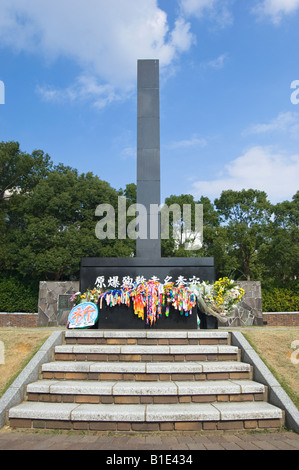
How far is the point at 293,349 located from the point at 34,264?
13.2 metres

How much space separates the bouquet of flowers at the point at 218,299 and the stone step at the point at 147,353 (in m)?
1.62

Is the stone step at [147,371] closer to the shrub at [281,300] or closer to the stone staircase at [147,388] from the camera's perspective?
the stone staircase at [147,388]

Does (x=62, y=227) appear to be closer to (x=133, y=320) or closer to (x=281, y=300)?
(x=281, y=300)

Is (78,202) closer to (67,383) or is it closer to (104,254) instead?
(104,254)

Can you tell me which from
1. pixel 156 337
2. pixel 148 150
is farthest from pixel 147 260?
pixel 148 150

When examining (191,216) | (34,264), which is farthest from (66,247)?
(191,216)

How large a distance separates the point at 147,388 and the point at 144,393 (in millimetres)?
69

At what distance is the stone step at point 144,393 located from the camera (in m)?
4.11

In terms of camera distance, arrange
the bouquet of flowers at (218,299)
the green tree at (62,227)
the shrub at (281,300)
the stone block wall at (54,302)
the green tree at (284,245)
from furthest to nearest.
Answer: the green tree at (284,245) → the green tree at (62,227) → the shrub at (281,300) → the stone block wall at (54,302) → the bouquet of flowers at (218,299)

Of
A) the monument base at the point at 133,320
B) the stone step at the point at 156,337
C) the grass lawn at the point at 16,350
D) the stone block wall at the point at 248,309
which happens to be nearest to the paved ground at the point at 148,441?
the grass lawn at the point at 16,350

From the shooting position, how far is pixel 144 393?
4.12 meters

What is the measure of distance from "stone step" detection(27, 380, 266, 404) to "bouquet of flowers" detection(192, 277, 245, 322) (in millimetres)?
2449

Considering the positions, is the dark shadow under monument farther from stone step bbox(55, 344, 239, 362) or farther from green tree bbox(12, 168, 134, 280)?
green tree bbox(12, 168, 134, 280)

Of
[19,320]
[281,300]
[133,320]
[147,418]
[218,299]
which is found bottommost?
[19,320]
